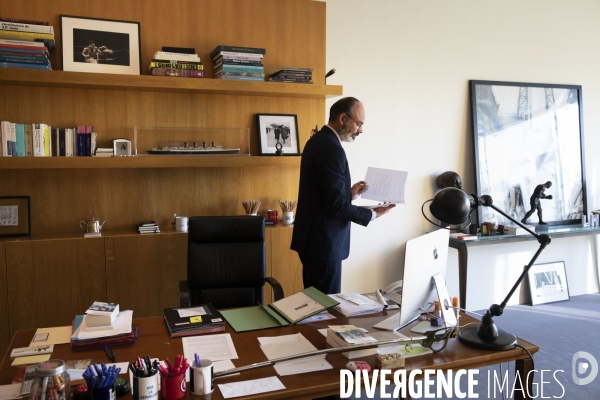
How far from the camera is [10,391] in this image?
1.59 metres

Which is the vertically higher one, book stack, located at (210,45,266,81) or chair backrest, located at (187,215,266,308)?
book stack, located at (210,45,266,81)

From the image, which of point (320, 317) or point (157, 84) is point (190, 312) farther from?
point (157, 84)

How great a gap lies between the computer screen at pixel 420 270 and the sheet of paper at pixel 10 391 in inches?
49.5

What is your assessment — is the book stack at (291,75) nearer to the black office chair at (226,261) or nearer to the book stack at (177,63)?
the book stack at (177,63)

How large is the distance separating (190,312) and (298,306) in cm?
46

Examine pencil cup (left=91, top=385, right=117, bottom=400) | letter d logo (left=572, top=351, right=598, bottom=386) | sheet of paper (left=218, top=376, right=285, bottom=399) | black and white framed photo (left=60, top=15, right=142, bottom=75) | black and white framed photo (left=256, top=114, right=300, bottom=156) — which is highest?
black and white framed photo (left=60, top=15, right=142, bottom=75)

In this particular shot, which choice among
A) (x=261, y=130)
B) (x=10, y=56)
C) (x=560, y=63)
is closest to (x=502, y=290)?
(x=560, y=63)

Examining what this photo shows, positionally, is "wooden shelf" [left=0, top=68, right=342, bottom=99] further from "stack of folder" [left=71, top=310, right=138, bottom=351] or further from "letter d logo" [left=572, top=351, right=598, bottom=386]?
"letter d logo" [left=572, top=351, right=598, bottom=386]

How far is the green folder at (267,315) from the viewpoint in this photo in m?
2.16

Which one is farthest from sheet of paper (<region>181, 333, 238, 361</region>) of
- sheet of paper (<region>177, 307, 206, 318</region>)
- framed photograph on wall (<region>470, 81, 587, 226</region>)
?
framed photograph on wall (<region>470, 81, 587, 226</region>)

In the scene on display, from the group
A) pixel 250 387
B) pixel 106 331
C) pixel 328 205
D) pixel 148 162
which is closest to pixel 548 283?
pixel 328 205

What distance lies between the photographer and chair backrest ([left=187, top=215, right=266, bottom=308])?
2.97m

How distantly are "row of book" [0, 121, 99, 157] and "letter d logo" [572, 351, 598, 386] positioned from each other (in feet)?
11.1

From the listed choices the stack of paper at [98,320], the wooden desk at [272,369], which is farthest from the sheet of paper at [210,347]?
the stack of paper at [98,320]
